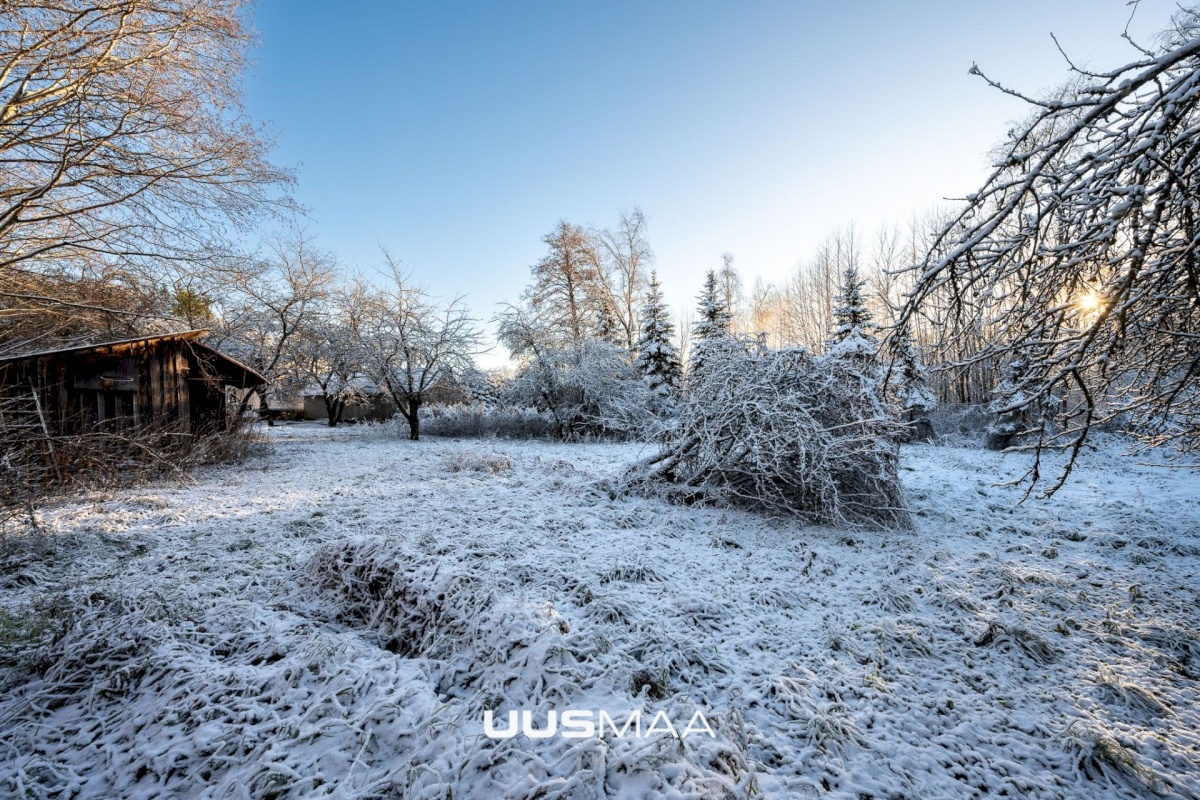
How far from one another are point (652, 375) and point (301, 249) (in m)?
14.6

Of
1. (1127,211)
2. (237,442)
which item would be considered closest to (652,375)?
(237,442)

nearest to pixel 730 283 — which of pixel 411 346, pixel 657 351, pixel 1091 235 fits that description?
pixel 657 351

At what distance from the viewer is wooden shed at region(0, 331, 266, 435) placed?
7035mm

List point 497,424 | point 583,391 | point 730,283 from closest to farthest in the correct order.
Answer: point 583,391 < point 497,424 < point 730,283

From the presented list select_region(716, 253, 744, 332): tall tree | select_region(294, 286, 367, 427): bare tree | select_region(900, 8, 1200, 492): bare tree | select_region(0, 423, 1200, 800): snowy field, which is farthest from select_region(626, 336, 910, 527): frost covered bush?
select_region(716, 253, 744, 332): tall tree

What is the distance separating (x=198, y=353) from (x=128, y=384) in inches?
72.0

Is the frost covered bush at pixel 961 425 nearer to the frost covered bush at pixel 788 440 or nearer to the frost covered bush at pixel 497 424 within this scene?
the frost covered bush at pixel 788 440

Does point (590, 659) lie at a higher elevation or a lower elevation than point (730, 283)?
lower

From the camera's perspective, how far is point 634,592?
335 cm

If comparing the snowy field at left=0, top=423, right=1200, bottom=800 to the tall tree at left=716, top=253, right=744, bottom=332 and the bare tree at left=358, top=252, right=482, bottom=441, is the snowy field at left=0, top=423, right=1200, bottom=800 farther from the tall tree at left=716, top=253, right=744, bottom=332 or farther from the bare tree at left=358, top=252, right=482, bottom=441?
the tall tree at left=716, top=253, right=744, bottom=332

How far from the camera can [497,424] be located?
57.7 feet

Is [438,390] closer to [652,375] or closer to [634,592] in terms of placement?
[652,375]

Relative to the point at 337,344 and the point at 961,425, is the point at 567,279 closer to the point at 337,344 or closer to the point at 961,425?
the point at 337,344

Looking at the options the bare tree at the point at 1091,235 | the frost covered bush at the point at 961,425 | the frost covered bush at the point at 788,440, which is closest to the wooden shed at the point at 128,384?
the frost covered bush at the point at 788,440
